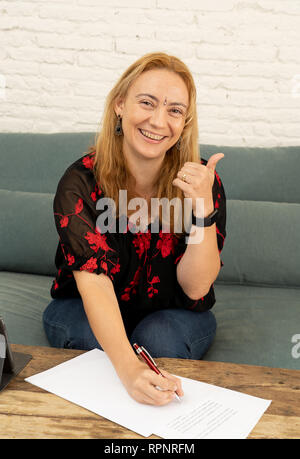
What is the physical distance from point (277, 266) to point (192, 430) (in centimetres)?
110

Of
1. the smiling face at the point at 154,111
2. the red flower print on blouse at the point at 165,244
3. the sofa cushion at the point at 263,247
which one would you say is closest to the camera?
the smiling face at the point at 154,111

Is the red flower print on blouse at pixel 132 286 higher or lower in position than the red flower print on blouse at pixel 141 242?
lower

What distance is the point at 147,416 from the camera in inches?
29.6

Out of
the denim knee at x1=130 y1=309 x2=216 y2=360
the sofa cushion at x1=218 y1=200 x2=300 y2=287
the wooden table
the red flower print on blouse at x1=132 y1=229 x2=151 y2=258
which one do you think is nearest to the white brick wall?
the sofa cushion at x1=218 y1=200 x2=300 y2=287

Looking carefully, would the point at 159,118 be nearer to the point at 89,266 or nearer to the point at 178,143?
the point at 178,143

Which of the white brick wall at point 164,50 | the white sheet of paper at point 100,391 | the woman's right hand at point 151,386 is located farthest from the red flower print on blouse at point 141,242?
the white brick wall at point 164,50

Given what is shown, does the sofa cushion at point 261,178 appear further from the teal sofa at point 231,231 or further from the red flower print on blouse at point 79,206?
the red flower print on blouse at point 79,206

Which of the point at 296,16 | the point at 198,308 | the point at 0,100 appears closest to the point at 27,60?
the point at 0,100

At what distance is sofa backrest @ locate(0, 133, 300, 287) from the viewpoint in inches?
68.2

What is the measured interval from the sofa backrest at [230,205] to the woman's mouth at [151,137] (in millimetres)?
604

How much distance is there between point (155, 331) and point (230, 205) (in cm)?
74

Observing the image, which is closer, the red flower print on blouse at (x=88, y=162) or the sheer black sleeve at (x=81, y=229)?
the sheer black sleeve at (x=81, y=229)

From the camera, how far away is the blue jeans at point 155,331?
116 centimetres

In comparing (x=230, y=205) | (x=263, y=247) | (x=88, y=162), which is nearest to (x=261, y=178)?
(x=230, y=205)
